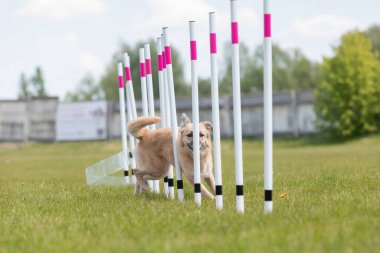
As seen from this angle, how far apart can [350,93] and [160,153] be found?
106 feet

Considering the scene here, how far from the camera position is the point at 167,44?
267 inches

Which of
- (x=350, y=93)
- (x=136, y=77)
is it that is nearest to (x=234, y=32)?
(x=350, y=93)

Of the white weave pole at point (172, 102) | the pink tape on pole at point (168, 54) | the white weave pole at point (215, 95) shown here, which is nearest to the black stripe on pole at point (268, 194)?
the white weave pole at point (215, 95)

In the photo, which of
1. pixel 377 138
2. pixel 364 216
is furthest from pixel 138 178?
pixel 377 138

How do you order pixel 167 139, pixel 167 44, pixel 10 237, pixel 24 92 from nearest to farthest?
pixel 10 237 → pixel 167 44 → pixel 167 139 → pixel 24 92

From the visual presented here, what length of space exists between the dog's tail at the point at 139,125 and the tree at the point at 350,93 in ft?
100

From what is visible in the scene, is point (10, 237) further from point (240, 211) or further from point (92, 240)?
point (240, 211)

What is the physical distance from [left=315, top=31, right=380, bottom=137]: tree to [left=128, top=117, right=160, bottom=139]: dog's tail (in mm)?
30529

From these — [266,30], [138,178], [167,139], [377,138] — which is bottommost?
[377,138]

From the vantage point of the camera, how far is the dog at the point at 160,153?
23.0 feet

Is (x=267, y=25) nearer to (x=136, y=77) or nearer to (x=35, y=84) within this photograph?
(x=136, y=77)

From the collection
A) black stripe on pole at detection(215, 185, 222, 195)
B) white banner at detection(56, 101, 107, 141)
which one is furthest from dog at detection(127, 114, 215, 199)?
white banner at detection(56, 101, 107, 141)

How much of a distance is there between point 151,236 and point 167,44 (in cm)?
304

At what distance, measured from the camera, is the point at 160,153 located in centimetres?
776
